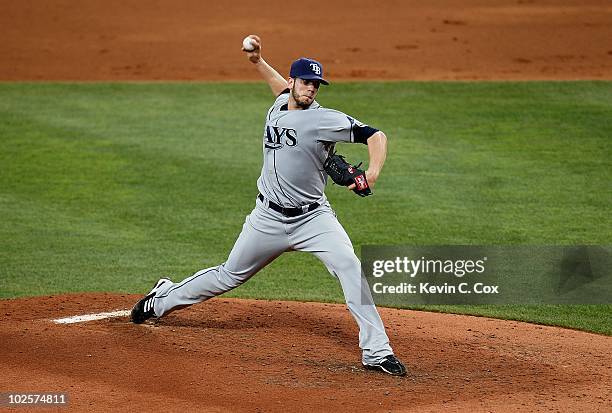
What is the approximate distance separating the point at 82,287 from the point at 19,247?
4.16 feet

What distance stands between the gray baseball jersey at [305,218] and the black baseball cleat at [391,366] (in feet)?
0.10

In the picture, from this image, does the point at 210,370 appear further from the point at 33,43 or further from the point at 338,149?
the point at 33,43

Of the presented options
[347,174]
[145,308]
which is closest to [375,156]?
[347,174]

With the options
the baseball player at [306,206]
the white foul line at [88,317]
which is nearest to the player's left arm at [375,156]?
the baseball player at [306,206]

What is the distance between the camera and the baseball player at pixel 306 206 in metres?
6.42

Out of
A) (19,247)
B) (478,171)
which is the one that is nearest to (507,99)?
(478,171)

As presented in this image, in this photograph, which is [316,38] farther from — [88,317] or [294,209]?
[294,209]

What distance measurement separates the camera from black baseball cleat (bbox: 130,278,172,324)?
7.15 metres

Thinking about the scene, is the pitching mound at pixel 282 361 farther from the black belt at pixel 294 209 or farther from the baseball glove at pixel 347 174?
the baseball glove at pixel 347 174

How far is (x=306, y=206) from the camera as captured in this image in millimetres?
6613

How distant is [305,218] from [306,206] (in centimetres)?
7

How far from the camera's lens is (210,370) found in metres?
6.40

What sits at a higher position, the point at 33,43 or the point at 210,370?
the point at 33,43

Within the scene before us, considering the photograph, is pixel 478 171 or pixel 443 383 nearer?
pixel 443 383
